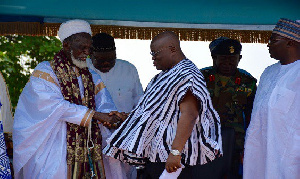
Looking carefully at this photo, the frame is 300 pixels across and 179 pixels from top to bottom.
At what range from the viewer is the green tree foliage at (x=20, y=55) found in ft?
42.6

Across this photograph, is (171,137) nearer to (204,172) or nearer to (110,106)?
(204,172)

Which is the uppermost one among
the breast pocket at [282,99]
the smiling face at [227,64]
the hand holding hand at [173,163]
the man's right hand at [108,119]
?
the smiling face at [227,64]

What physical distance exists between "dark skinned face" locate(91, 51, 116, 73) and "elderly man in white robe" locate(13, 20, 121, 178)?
3.66 ft

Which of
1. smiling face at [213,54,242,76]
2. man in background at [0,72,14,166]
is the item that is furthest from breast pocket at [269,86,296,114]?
man in background at [0,72,14,166]

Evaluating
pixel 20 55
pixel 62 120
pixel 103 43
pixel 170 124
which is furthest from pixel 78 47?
pixel 20 55

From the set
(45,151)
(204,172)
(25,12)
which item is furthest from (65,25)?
(204,172)

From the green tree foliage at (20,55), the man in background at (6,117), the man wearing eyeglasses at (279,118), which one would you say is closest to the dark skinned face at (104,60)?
the man in background at (6,117)

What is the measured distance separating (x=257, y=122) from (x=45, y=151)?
220 cm

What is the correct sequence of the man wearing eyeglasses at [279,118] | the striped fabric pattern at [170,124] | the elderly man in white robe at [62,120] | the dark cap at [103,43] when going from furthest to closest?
the dark cap at [103,43]
the elderly man in white robe at [62,120]
the man wearing eyeglasses at [279,118]
the striped fabric pattern at [170,124]

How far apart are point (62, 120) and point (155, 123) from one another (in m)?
1.25

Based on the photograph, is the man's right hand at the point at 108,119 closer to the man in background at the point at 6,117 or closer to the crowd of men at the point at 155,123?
the crowd of men at the point at 155,123

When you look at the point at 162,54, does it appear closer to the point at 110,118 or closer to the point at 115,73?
the point at 110,118

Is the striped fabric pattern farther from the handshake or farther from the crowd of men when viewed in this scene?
the handshake

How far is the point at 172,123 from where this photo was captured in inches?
180
